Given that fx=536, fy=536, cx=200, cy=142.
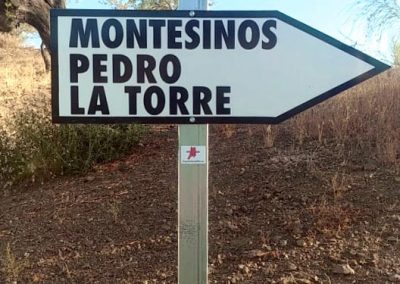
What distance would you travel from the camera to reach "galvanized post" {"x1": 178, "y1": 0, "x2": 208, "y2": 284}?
222 cm

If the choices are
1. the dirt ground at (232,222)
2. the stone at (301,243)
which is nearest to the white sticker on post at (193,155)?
the dirt ground at (232,222)

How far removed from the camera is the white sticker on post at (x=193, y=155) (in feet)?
7.34

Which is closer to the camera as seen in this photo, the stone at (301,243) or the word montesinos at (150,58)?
the word montesinos at (150,58)

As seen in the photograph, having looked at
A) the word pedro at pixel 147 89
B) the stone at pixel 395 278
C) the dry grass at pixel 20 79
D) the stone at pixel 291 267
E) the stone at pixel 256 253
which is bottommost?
the stone at pixel 395 278

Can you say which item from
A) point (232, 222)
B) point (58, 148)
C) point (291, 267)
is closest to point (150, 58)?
point (291, 267)

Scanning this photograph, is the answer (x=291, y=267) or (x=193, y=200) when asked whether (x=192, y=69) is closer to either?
(x=193, y=200)

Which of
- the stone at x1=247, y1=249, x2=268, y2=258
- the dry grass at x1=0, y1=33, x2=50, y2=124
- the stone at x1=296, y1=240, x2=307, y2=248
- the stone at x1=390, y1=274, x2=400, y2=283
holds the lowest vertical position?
the stone at x1=390, y1=274, x2=400, y2=283

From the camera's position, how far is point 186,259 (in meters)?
2.31

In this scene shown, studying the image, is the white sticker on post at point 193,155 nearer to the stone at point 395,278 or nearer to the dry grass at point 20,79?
the stone at point 395,278

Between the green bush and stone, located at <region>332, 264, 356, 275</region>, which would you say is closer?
stone, located at <region>332, 264, 356, 275</region>

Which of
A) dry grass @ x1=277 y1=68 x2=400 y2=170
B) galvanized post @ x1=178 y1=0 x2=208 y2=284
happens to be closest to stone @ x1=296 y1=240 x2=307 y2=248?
dry grass @ x1=277 y1=68 x2=400 y2=170

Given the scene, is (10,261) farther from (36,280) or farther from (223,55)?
(223,55)

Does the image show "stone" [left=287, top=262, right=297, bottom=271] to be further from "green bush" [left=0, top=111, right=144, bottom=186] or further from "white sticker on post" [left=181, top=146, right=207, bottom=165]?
"green bush" [left=0, top=111, right=144, bottom=186]

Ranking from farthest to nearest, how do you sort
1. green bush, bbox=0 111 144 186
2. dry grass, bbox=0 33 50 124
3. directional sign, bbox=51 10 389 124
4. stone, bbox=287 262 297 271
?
dry grass, bbox=0 33 50 124 < green bush, bbox=0 111 144 186 < stone, bbox=287 262 297 271 < directional sign, bbox=51 10 389 124
